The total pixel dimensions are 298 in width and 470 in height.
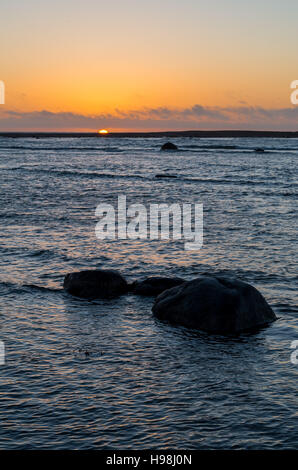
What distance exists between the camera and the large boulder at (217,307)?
12508mm

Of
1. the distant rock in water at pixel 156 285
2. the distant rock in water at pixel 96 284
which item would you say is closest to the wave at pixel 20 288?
the distant rock in water at pixel 96 284

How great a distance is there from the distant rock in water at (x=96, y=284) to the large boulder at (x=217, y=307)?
2138 millimetres

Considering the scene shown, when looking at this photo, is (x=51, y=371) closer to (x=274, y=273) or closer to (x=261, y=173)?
(x=274, y=273)

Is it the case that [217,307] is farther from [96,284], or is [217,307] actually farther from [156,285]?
[96,284]

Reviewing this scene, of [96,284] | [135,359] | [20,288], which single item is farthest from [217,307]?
[20,288]

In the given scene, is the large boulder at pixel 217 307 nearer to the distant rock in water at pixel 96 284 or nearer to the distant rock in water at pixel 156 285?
the distant rock in water at pixel 156 285

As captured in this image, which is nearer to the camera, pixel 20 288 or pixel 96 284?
pixel 96 284

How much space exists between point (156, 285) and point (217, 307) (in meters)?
2.95

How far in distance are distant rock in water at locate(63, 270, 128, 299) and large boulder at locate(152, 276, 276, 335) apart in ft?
7.01

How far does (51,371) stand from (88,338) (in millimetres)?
1810

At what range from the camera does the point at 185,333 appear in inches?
484

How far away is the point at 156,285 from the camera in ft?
50.1

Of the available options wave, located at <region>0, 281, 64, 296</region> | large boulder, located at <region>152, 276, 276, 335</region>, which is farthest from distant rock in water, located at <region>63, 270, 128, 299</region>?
large boulder, located at <region>152, 276, 276, 335</region>
